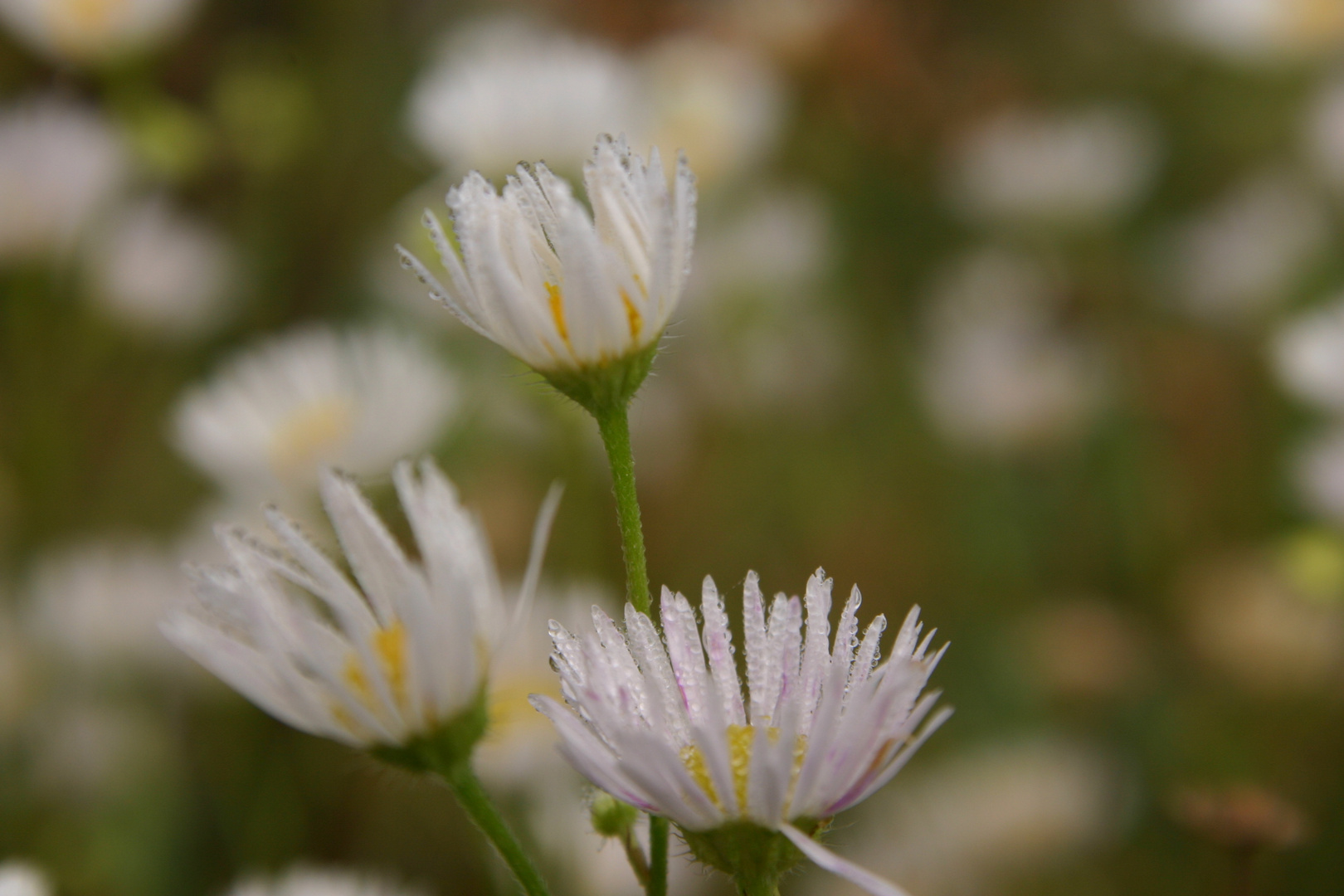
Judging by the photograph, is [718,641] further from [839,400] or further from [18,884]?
[839,400]

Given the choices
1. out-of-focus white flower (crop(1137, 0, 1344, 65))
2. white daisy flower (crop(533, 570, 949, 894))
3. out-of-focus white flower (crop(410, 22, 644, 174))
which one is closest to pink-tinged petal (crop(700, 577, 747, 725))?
white daisy flower (crop(533, 570, 949, 894))

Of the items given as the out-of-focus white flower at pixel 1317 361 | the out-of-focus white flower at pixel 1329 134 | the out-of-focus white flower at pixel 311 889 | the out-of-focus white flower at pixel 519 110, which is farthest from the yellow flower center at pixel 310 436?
the out-of-focus white flower at pixel 1329 134

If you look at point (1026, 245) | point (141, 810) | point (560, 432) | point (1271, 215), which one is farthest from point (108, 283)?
point (1271, 215)

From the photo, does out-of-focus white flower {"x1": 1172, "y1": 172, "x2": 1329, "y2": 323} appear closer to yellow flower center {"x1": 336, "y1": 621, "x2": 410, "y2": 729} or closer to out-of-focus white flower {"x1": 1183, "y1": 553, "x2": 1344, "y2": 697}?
out-of-focus white flower {"x1": 1183, "y1": 553, "x2": 1344, "y2": 697}

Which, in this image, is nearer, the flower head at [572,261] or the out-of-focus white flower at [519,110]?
the flower head at [572,261]

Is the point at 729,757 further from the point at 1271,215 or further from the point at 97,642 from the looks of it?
the point at 1271,215

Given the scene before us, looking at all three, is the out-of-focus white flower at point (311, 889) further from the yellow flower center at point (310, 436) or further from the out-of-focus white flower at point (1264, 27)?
the out-of-focus white flower at point (1264, 27)
